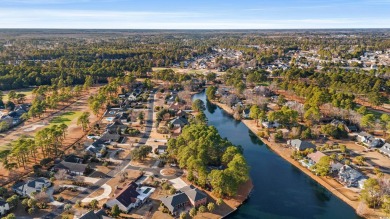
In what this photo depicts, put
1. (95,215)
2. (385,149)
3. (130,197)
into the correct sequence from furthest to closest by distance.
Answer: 1. (385,149)
2. (130,197)
3. (95,215)

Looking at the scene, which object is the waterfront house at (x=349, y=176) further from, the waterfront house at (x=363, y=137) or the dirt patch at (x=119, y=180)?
the dirt patch at (x=119, y=180)

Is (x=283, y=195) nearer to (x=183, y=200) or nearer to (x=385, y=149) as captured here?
(x=183, y=200)

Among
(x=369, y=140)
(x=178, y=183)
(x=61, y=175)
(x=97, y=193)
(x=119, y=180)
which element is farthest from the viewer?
(x=369, y=140)

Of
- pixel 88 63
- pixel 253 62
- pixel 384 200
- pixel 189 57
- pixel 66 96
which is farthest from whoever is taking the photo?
pixel 189 57

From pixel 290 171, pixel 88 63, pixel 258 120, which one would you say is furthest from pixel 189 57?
pixel 290 171

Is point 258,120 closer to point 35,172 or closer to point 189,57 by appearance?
point 35,172

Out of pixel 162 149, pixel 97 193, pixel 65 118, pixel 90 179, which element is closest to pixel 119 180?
pixel 97 193
